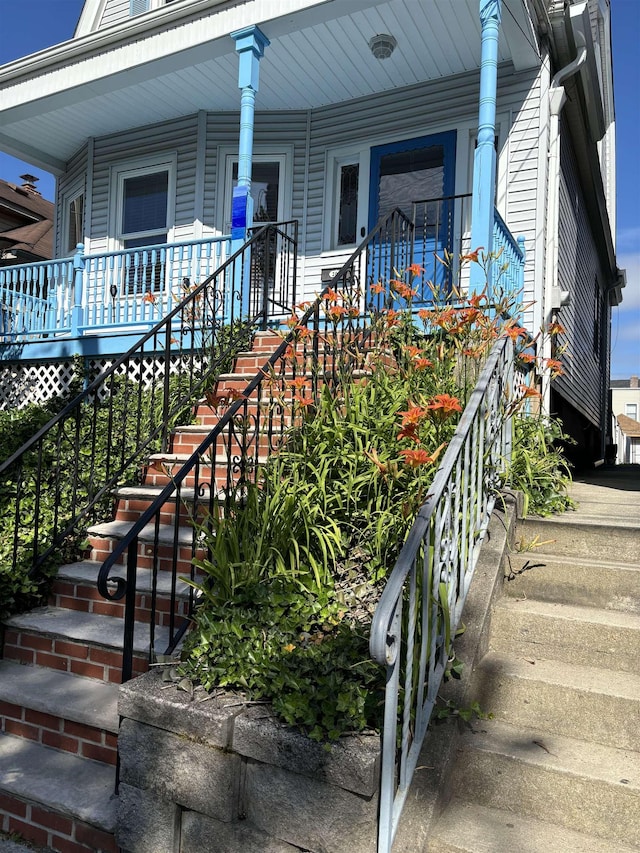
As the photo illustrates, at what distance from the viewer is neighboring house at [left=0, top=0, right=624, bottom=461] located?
6520 millimetres

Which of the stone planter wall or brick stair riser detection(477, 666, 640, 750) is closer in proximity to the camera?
the stone planter wall

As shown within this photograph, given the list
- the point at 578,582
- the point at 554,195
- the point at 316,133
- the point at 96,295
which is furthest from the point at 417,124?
the point at 578,582

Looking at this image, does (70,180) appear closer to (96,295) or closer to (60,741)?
(96,295)

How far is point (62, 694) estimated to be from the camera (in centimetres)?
288

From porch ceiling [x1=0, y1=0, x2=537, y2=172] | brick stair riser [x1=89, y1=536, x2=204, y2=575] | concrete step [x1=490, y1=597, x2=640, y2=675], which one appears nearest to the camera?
concrete step [x1=490, y1=597, x2=640, y2=675]

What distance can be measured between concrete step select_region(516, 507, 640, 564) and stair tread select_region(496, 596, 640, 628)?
0.35 meters

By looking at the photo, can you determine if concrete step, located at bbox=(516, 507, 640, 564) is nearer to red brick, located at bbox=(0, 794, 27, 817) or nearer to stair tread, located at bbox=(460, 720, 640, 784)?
stair tread, located at bbox=(460, 720, 640, 784)

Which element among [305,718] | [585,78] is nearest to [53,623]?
[305,718]

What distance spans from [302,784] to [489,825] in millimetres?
608

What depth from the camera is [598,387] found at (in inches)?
531

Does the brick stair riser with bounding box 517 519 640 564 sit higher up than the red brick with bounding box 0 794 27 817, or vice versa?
the brick stair riser with bounding box 517 519 640 564

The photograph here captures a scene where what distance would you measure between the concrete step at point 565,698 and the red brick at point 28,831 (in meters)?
1.77

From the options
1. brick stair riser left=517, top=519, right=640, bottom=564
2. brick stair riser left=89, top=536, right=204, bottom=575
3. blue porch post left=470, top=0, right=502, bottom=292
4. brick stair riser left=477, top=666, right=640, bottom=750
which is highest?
blue porch post left=470, top=0, right=502, bottom=292

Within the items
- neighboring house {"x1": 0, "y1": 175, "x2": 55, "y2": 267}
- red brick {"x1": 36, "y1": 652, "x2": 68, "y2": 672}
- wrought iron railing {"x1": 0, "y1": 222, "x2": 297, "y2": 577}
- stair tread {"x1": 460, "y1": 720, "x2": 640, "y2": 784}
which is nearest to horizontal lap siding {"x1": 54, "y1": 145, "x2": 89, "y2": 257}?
wrought iron railing {"x1": 0, "y1": 222, "x2": 297, "y2": 577}
